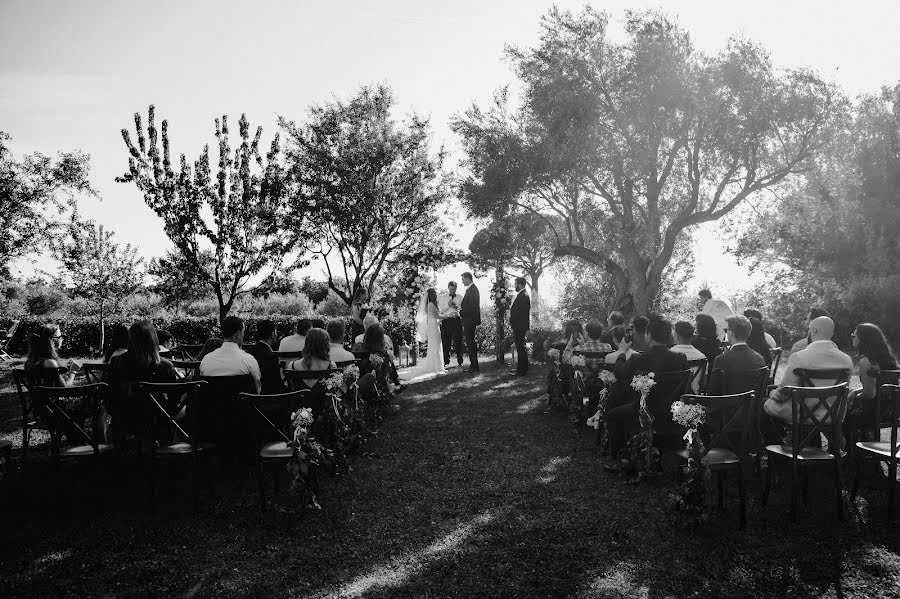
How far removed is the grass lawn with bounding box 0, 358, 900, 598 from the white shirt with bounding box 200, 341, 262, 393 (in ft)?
3.47

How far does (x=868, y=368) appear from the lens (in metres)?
5.27

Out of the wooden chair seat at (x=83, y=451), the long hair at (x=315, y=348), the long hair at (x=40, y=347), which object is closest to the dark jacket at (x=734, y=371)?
the long hair at (x=315, y=348)

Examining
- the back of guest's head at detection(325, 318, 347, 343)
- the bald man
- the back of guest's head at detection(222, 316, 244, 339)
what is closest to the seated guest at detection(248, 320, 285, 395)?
the back of guest's head at detection(222, 316, 244, 339)

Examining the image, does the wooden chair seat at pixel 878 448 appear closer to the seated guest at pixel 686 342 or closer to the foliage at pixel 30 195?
the seated guest at pixel 686 342

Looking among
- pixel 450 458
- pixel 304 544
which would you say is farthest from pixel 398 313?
pixel 304 544

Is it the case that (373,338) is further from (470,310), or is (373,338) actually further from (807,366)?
(807,366)

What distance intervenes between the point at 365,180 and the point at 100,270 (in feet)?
45.0

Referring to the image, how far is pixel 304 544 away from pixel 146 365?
2.38m

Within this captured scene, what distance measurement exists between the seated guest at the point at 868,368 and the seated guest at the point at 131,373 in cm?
630

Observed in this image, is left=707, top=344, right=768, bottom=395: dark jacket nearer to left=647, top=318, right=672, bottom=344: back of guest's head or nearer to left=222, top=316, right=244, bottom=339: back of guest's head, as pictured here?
left=647, top=318, right=672, bottom=344: back of guest's head

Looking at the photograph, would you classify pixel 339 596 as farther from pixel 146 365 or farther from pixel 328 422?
pixel 146 365

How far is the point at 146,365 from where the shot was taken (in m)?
5.40

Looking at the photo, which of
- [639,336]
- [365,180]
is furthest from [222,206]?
[639,336]

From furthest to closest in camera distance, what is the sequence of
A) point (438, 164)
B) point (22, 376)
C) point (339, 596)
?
point (438, 164), point (22, 376), point (339, 596)
